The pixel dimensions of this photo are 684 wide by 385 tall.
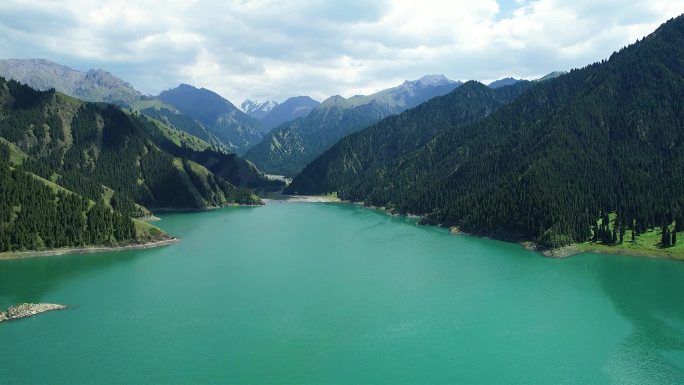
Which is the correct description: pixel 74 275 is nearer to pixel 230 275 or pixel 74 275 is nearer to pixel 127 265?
pixel 127 265

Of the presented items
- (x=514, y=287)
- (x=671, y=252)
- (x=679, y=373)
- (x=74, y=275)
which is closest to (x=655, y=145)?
(x=671, y=252)

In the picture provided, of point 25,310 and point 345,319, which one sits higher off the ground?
point 25,310

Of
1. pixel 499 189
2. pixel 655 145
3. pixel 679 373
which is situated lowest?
pixel 679 373

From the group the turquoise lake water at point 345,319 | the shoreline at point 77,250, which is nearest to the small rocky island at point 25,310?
the turquoise lake water at point 345,319

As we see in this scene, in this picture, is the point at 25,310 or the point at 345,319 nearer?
the point at 345,319

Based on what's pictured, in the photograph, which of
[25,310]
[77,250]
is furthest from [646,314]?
[77,250]

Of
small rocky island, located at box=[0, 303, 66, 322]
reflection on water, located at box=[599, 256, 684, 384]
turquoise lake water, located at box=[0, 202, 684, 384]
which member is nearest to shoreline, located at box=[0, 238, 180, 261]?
turquoise lake water, located at box=[0, 202, 684, 384]

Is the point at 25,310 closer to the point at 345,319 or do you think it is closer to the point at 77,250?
the point at 345,319

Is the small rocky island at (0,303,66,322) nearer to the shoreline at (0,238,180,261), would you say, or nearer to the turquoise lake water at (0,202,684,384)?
the turquoise lake water at (0,202,684,384)
